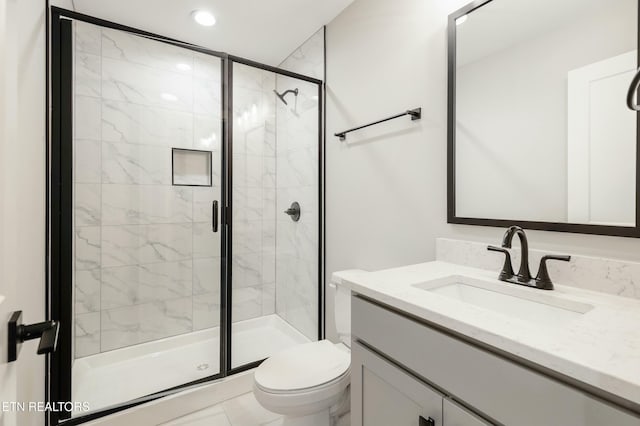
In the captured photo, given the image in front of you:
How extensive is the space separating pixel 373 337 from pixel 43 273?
147 centimetres

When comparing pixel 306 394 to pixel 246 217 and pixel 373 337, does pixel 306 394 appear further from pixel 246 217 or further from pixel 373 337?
pixel 246 217

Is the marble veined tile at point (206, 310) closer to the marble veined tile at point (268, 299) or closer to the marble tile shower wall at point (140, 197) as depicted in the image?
the marble tile shower wall at point (140, 197)

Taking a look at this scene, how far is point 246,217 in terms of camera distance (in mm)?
2350

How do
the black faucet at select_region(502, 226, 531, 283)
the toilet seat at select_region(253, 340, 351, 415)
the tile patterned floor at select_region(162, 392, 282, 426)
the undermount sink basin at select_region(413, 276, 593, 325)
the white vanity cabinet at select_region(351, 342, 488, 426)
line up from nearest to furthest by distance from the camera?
the white vanity cabinet at select_region(351, 342, 488, 426) < the undermount sink basin at select_region(413, 276, 593, 325) < the black faucet at select_region(502, 226, 531, 283) < the toilet seat at select_region(253, 340, 351, 415) < the tile patterned floor at select_region(162, 392, 282, 426)

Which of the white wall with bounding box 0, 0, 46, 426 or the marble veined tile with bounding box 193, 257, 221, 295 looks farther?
the marble veined tile with bounding box 193, 257, 221, 295

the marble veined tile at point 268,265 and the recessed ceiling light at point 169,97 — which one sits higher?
the recessed ceiling light at point 169,97

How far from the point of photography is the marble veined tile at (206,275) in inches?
83.4

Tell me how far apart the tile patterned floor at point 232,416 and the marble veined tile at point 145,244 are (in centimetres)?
104

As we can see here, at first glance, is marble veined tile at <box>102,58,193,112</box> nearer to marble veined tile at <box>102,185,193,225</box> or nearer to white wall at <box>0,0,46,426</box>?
marble veined tile at <box>102,185,193,225</box>

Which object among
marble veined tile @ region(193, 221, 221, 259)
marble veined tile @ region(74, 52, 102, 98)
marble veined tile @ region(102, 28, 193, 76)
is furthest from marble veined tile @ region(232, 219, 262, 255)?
marble veined tile @ region(74, 52, 102, 98)

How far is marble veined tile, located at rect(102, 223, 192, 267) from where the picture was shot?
2123 mm

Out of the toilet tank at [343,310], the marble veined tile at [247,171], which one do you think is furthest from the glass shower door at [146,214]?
the toilet tank at [343,310]

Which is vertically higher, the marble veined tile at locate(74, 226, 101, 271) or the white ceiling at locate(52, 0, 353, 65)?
the white ceiling at locate(52, 0, 353, 65)

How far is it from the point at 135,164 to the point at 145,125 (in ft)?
0.95
